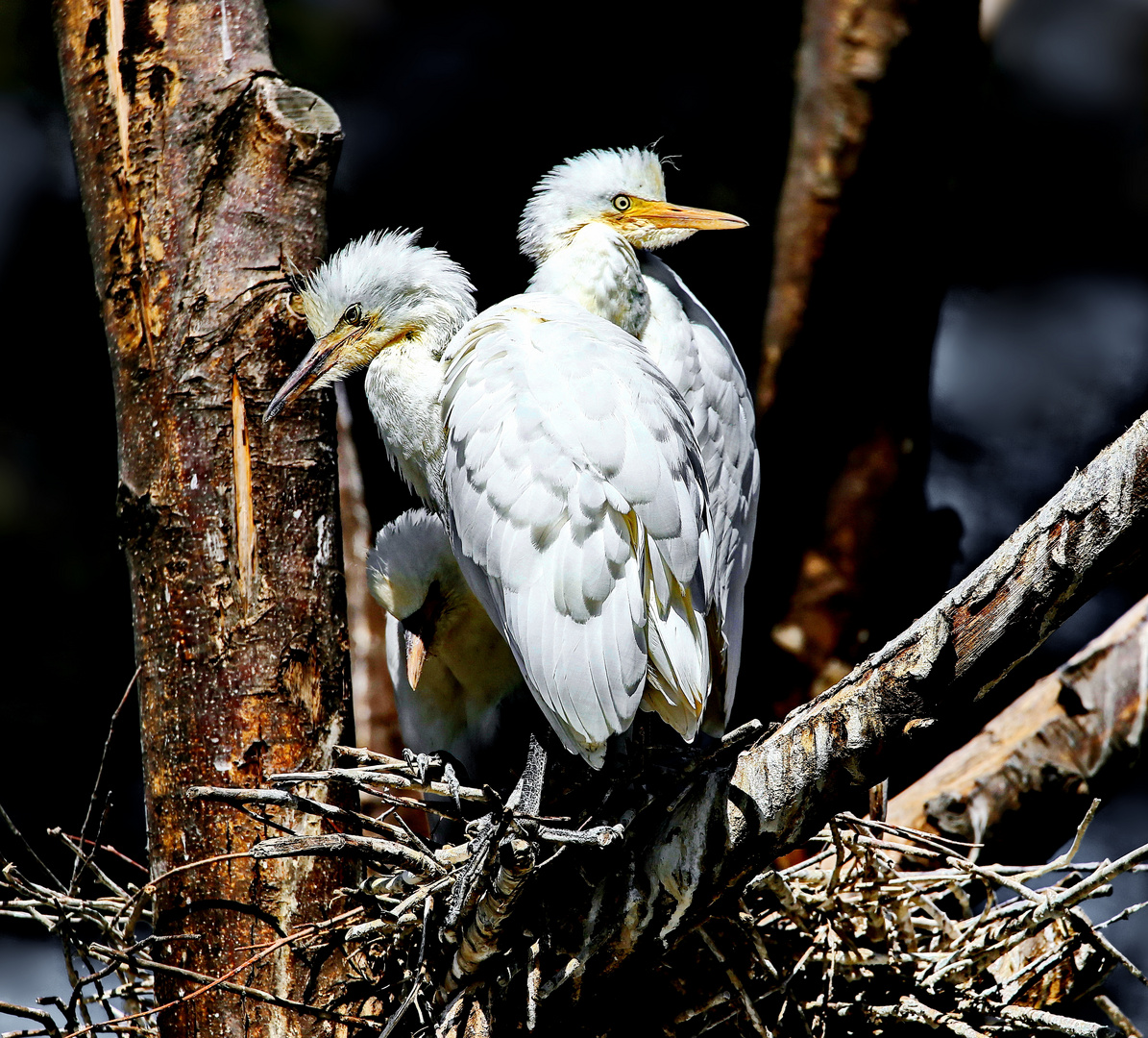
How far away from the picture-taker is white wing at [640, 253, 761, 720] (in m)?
2.11

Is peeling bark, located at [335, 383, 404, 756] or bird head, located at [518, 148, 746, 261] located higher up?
bird head, located at [518, 148, 746, 261]

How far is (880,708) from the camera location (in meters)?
1.37

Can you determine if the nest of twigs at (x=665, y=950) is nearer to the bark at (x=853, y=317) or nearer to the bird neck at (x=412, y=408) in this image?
the bird neck at (x=412, y=408)

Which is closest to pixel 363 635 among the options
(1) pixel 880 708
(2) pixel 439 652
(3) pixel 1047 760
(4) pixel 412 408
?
(2) pixel 439 652

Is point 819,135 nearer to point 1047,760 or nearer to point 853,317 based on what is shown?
point 853,317

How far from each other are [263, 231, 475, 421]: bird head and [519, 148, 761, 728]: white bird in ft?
0.79

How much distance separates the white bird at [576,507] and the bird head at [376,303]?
4cm

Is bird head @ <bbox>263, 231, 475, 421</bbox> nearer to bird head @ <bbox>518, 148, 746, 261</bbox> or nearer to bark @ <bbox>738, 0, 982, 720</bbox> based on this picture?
bird head @ <bbox>518, 148, 746, 261</bbox>

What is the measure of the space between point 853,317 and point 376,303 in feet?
4.72

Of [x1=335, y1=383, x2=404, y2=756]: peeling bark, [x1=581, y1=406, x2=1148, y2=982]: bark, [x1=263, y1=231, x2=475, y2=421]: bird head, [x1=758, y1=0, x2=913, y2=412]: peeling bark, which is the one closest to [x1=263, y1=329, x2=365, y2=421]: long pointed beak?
[x1=263, y1=231, x2=475, y2=421]: bird head

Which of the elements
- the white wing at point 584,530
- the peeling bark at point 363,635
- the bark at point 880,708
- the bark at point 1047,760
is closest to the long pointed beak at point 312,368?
the white wing at point 584,530

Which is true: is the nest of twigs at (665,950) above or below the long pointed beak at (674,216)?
below

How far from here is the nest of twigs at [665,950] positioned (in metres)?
1.46

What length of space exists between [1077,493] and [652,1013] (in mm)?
969
